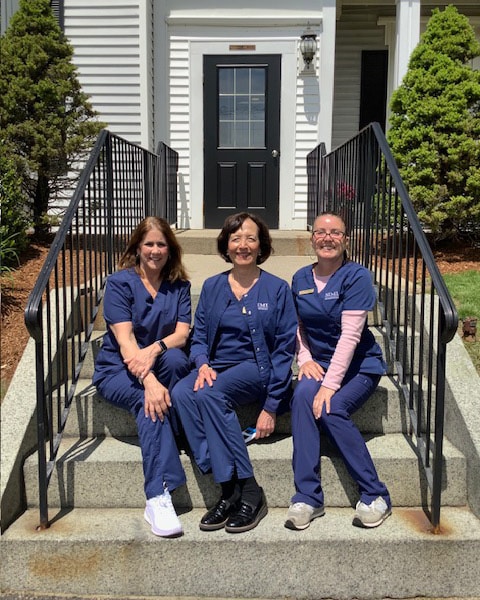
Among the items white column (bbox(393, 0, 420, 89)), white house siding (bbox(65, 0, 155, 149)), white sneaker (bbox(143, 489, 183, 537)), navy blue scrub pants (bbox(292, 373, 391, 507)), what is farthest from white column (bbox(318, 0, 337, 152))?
white sneaker (bbox(143, 489, 183, 537))

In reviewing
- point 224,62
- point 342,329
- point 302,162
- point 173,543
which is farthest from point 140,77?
point 173,543

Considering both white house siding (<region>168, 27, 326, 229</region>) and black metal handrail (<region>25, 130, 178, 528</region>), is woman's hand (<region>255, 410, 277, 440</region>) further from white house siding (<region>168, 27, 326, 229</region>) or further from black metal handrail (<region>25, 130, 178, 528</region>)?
white house siding (<region>168, 27, 326, 229</region>)

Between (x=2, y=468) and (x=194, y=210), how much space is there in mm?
5201

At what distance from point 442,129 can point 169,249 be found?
11.6ft

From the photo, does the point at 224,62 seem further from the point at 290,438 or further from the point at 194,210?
the point at 290,438

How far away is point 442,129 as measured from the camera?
5.45 meters

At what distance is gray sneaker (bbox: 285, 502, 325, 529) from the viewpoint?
A: 2475 millimetres

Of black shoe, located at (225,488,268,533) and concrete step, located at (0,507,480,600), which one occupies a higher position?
black shoe, located at (225,488,268,533)

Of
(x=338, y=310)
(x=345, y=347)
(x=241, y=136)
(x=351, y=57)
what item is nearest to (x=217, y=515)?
(x=345, y=347)

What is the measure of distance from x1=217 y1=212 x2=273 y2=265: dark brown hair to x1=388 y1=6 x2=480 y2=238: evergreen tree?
9.30ft

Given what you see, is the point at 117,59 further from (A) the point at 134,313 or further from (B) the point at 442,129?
(A) the point at 134,313

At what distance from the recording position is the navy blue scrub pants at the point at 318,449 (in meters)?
2.56

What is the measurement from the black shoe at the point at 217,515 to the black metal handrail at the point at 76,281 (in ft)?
2.18

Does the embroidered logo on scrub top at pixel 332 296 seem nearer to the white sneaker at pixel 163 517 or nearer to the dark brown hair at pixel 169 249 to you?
the dark brown hair at pixel 169 249
